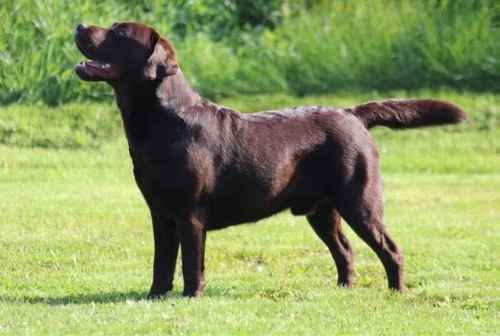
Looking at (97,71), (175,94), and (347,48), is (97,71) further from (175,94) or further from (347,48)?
(347,48)

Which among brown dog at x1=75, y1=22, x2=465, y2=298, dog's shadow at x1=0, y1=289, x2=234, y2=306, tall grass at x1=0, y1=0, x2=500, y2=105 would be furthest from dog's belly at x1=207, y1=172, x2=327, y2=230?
tall grass at x1=0, y1=0, x2=500, y2=105

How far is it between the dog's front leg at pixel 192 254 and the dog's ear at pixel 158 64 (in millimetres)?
900

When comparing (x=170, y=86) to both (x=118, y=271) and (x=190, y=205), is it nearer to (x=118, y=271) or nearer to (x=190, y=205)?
(x=190, y=205)

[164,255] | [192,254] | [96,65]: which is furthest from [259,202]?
[96,65]

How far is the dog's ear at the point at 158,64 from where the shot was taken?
24.5 feet

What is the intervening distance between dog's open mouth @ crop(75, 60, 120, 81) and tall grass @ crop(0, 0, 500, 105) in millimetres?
7322

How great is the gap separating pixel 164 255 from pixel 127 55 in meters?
1.28

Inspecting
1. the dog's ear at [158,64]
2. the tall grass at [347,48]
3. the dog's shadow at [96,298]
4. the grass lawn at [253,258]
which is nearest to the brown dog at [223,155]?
the dog's ear at [158,64]

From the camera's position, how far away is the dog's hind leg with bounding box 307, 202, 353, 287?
8.30 metres

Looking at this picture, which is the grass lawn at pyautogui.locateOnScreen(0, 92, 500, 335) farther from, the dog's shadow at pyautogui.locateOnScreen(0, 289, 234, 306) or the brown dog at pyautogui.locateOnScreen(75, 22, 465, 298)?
the brown dog at pyautogui.locateOnScreen(75, 22, 465, 298)

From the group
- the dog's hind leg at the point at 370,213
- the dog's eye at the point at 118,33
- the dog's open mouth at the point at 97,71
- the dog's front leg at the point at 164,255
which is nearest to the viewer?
the dog's open mouth at the point at 97,71

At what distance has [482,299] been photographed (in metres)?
7.82

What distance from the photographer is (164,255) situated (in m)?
7.77

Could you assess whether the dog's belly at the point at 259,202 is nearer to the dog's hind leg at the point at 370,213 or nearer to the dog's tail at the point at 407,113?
the dog's hind leg at the point at 370,213
